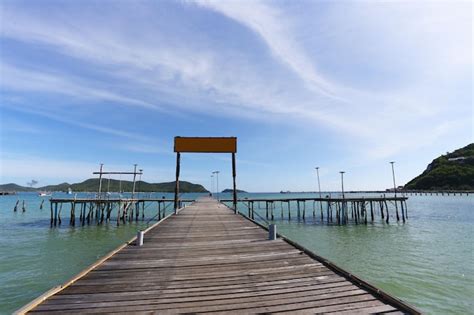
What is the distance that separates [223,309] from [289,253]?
378cm

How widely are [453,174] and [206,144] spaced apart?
153219 mm

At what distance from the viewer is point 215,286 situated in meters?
4.89

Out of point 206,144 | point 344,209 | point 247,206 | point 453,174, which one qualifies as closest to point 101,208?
point 247,206

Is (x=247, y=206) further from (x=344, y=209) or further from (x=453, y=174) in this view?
(x=453, y=174)

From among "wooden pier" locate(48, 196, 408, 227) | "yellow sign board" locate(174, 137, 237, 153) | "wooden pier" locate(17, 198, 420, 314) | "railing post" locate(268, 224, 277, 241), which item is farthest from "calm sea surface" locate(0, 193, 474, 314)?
"yellow sign board" locate(174, 137, 237, 153)

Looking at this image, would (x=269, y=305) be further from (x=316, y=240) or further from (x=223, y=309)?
(x=316, y=240)

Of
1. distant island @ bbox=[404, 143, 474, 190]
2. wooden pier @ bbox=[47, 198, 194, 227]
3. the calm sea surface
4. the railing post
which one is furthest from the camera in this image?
distant island @ bbox=[404, 143, 474, 190]

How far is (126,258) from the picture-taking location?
22.7 feet

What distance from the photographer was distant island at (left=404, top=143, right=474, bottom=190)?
12206 cm

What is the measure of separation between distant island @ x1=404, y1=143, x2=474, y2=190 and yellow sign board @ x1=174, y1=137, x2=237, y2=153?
465ft

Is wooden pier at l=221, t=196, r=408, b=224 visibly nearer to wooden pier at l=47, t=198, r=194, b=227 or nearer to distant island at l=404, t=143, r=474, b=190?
wooden pier at l=47, t=198, r=194, b=227

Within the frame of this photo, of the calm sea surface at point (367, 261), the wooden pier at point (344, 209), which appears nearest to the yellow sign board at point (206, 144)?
the wooden pier at point (344, 209)

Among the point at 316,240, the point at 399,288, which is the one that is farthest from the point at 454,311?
the point at 316,240

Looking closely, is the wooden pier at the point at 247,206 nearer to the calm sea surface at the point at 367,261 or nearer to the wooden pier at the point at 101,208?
the wooden pier at the point at 101,208
